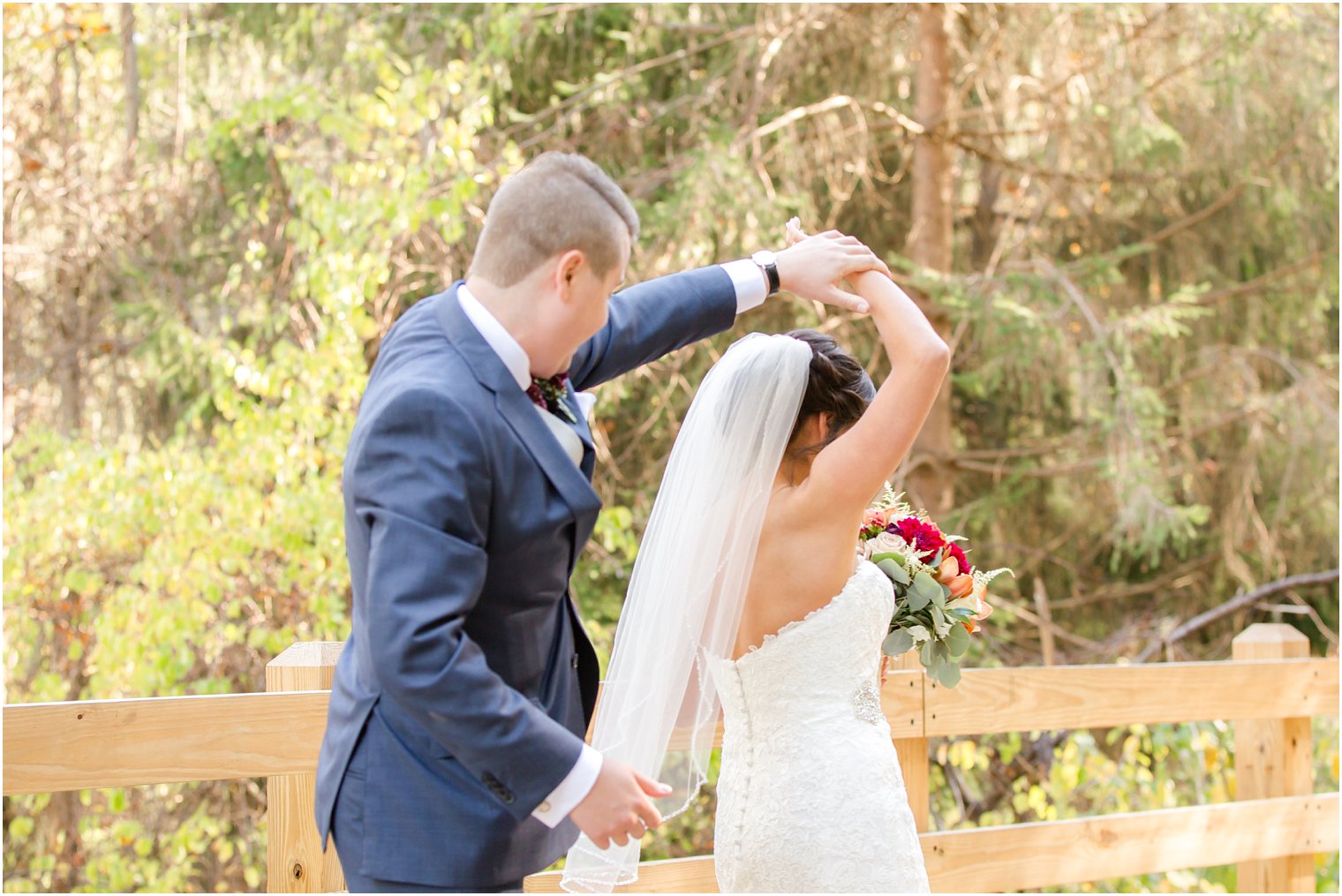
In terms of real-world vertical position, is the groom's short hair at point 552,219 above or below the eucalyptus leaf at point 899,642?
above

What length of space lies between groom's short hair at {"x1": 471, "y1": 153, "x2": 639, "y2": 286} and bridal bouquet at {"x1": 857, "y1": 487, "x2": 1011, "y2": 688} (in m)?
1.25

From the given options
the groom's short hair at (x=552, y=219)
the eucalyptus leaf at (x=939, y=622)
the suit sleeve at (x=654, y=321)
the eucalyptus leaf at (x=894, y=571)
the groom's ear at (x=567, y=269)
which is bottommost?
the eucalyptus leaf at (x=939, y=622)

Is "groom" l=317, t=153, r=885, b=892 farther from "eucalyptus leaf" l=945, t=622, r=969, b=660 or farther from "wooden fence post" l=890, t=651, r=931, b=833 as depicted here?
"wooden fence post" l=890, t=651, r=931, b=833

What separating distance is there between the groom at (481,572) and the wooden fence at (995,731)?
2.92ft

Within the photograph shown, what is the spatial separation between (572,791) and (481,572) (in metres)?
0.35

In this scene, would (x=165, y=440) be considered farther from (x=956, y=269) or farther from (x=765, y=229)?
(x=956, y=269)

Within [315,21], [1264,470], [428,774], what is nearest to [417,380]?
[428,774]

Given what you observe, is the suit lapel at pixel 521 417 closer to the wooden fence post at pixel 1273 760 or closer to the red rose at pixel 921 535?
the red rose at pixel 921 535

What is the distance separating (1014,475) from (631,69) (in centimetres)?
369

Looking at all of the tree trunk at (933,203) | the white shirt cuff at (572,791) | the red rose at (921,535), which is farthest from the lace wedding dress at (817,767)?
the tree trunk at (933,203)

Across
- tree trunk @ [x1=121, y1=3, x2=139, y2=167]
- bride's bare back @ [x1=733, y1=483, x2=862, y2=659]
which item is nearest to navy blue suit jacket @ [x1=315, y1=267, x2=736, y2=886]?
bride's bare back @ [x1=733, y1=483, x2=862, y2=659]

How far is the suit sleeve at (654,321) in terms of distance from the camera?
90.7 inches

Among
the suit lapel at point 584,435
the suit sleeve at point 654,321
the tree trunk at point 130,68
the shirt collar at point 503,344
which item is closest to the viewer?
the shirt collar at point 503,344

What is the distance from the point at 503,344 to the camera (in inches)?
72.2
